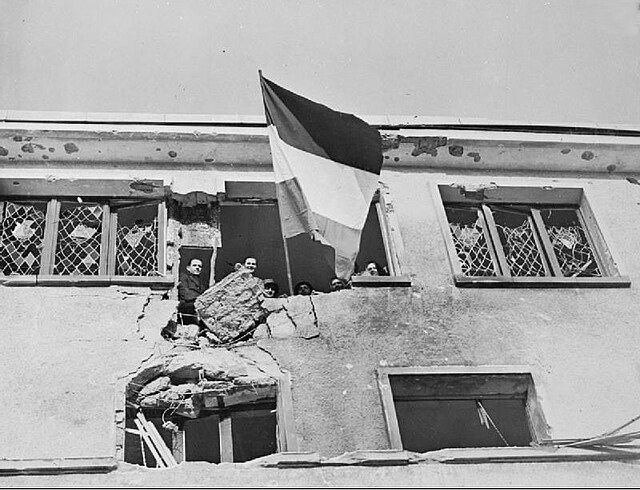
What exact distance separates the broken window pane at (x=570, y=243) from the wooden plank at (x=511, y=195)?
0.49 ft

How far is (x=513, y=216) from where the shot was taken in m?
13.2

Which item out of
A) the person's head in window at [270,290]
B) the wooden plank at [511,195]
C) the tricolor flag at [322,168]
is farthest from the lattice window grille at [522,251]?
the person's head in window at [270,290]

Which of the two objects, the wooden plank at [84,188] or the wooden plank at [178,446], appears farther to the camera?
the wooden plank at [84,188]

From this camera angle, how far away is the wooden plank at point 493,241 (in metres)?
12.3

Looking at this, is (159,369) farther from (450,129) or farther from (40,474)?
(450,129)

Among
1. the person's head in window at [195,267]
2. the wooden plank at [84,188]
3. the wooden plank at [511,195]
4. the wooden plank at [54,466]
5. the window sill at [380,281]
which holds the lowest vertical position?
the wooden plank at [54,466]

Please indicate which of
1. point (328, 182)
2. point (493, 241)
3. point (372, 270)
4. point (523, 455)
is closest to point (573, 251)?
point (493, 241)

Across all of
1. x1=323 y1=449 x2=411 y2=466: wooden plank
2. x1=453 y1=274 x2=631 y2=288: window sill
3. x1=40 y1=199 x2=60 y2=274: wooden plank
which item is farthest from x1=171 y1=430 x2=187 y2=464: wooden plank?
x1=453 y1=274 x2=631 y2=288: window sill

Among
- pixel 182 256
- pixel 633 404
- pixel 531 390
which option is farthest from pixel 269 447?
pixel 633 404

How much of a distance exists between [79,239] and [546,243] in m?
5.80

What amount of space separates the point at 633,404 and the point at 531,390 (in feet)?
3.52

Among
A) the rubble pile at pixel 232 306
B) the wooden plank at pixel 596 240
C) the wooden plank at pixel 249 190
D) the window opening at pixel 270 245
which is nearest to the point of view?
the rubble pile at pixel 232 306

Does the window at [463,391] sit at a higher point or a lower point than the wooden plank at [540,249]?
lower

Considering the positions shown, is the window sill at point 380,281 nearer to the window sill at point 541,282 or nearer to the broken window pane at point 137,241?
the window sill at point 541,282
